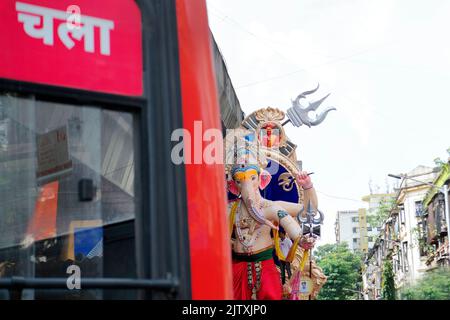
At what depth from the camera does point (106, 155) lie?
10.2 feet

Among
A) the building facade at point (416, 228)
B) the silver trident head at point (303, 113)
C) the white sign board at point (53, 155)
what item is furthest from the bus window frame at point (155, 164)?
the building facade at point (416, 228)

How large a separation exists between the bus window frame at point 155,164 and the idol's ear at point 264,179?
39.8 feet

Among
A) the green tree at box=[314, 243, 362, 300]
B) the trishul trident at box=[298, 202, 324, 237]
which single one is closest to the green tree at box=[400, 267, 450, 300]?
the trishul trident at box=[298, 202, 324, 237]

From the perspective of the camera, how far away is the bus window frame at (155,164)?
2.92 meters

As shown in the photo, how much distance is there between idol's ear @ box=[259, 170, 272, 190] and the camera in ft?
50.4

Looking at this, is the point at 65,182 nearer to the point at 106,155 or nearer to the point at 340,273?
the point at 106,155

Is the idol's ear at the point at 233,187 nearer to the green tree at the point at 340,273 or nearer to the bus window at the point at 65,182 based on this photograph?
the bus window at the point at 65,182

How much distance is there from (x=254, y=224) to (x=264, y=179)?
0.93 m

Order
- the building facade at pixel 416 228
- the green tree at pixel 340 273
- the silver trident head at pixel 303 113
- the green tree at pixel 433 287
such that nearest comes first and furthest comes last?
the silver trident head at pixel 303 113
the green tree at pixel 433 287
the building facade at pixel 416 228
the green tree at pixel 340 273

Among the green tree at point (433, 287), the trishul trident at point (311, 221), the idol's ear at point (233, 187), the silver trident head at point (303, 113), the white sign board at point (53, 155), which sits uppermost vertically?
the silver trident head at point (303, 113)

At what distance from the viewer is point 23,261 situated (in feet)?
10.1

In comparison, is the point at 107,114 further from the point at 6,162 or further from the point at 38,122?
the point at 6,162

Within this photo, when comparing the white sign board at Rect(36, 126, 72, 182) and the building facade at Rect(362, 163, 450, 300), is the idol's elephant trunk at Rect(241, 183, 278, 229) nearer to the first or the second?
the white sign board at Rect(36, 126, 72, 182)

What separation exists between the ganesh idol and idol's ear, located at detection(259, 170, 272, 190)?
0.01m
